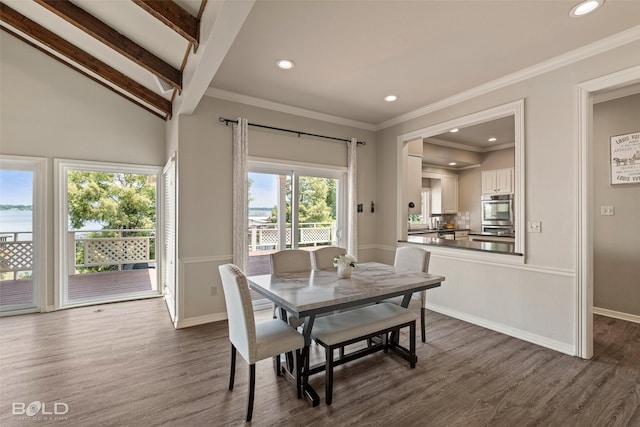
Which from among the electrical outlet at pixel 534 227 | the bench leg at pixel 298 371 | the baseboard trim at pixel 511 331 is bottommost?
the baseboard trim at pixel 511 331

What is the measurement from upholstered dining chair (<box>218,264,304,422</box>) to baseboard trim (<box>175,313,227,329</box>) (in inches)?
60.7

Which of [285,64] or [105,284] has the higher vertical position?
[285,64]

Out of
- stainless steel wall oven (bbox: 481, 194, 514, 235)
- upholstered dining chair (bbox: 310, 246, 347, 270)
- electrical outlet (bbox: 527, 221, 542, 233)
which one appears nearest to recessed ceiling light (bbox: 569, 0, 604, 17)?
electrical outlet (bbox: 527, 221, 542, 233)

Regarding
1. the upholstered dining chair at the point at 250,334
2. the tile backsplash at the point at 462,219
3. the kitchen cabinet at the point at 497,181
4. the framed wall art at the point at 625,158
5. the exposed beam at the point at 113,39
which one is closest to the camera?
the upholstered dining chair at the point at 250,334

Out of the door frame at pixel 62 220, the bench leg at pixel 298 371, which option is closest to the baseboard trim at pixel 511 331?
the bench leg at pixel 298 371

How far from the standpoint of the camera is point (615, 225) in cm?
370

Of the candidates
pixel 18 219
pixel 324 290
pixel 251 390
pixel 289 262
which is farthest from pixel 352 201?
pixel 18 219

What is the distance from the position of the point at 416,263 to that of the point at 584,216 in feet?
4.98

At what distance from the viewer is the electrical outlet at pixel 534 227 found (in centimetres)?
298

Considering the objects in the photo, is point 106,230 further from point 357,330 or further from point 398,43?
point 398,43

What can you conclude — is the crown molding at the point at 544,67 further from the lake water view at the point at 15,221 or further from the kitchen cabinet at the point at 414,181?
the lake water view at the point at 15,221

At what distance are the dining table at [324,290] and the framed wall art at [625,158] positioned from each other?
2991mm

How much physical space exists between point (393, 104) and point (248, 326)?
3391mm

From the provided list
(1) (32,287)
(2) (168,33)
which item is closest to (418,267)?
(2) (168,33)
